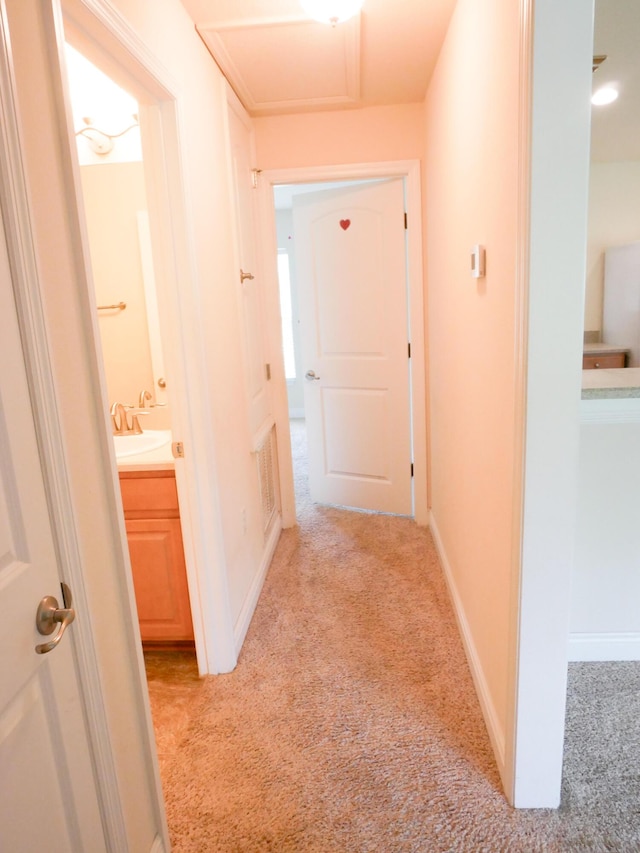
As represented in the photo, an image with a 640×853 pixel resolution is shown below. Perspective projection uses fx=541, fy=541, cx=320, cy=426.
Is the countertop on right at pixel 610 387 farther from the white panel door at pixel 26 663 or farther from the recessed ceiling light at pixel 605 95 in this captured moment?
the recessed ceiling light at pixel 605 95

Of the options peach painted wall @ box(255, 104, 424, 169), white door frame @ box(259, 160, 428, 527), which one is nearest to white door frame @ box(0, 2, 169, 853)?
white door frame @ box(259, 160, 428, 527)

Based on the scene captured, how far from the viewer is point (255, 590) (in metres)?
2.57

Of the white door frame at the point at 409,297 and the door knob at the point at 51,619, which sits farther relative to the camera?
the white door frame at the point at 409,297

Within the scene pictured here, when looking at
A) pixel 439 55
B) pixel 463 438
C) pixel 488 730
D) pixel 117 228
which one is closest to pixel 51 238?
pixel 117 228

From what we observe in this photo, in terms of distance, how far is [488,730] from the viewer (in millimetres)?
1720

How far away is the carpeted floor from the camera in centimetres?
141

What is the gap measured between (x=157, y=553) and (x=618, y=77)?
10.5 feet

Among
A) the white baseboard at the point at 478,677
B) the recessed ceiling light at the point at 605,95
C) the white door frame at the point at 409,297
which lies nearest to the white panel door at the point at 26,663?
the white baseboard at the point at 478,677

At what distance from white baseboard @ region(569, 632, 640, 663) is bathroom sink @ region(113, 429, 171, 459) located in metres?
1.78

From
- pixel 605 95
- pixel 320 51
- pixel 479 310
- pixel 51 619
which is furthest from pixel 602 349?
pixel 51 619

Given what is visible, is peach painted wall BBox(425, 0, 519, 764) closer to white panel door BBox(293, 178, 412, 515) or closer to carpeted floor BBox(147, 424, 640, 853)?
carpeted floor BBox(147, 424, 640, 853)

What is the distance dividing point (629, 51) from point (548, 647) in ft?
8.70

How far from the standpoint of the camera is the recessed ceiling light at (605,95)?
2.92 metres

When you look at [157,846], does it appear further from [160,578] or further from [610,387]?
[610,387]
